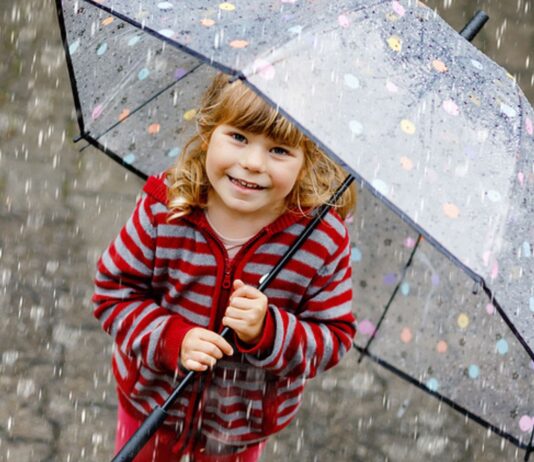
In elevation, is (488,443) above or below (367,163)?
below

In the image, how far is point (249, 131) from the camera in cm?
204

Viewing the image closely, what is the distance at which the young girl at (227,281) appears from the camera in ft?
6.82

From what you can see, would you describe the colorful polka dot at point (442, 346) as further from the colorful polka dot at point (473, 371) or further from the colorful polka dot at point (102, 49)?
the colorful polka dot at point (102, 49)

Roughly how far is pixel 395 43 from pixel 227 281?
0.63 metres

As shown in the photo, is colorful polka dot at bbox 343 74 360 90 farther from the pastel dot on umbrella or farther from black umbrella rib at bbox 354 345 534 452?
black umbrella rib at bbox 354 345 534 452

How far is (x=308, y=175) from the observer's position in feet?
7.31

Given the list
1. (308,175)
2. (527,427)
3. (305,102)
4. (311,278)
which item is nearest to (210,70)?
(308,175)

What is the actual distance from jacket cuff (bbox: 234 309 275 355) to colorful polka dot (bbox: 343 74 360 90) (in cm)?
55

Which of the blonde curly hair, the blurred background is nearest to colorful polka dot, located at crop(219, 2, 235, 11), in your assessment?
the blonde curly hair

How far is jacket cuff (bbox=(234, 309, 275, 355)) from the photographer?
2115 millimetres

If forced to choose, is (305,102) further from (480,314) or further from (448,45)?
(480,314)

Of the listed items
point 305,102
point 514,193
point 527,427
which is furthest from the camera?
point 527,427

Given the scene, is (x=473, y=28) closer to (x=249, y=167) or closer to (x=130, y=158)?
(x=249, y=167)

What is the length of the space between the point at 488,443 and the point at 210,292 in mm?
1756
